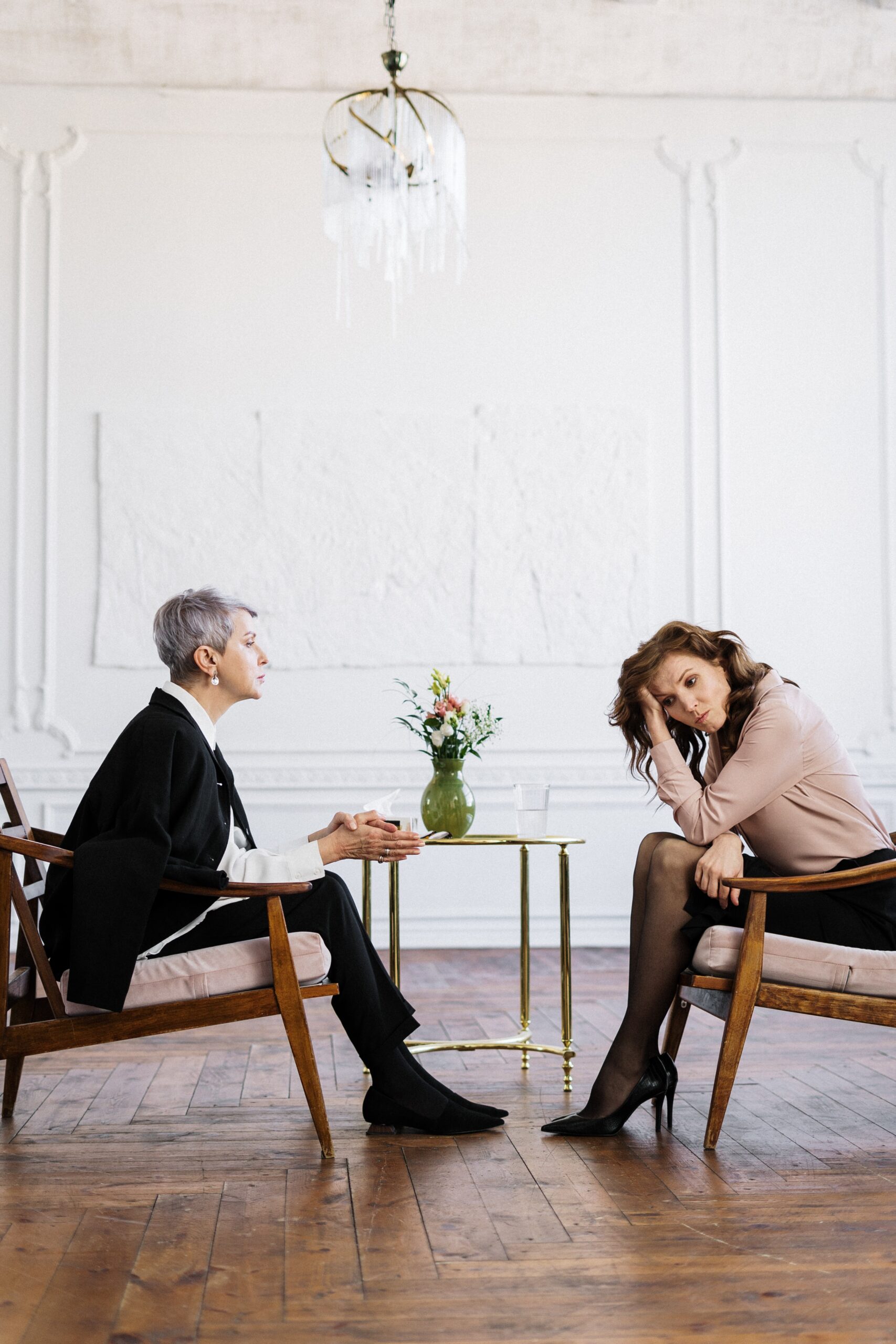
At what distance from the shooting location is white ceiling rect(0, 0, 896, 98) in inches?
223

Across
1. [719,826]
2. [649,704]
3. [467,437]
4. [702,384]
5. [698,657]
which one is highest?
[702,384]

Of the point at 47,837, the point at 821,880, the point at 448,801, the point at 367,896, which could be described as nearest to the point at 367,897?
the point at 367,896

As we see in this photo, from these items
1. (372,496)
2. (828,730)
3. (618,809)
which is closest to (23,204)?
(372,496)

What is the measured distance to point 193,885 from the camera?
8.36 feet

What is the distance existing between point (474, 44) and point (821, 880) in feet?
15.7

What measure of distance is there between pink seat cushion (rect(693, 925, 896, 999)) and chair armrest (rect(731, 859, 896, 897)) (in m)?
0.11

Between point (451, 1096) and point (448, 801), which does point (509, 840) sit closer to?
point (448, 801)

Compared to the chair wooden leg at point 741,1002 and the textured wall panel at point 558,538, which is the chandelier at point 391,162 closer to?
the textured wall panel at point 558,538

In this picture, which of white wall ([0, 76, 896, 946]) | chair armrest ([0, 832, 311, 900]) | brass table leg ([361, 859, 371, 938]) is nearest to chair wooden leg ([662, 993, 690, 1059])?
chair armrest ([0, 832, 311, 900])

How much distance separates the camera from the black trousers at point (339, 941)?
2.67 meters

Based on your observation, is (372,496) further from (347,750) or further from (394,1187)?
(394,1187)

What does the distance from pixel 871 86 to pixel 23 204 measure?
4.23 m

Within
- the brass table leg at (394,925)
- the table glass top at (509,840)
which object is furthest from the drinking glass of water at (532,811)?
the brass table leg at (394,925)

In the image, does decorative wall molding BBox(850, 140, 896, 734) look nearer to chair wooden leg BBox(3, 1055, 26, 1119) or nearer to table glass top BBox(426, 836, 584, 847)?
table glass top BBox(426, 836, 584, 847)
